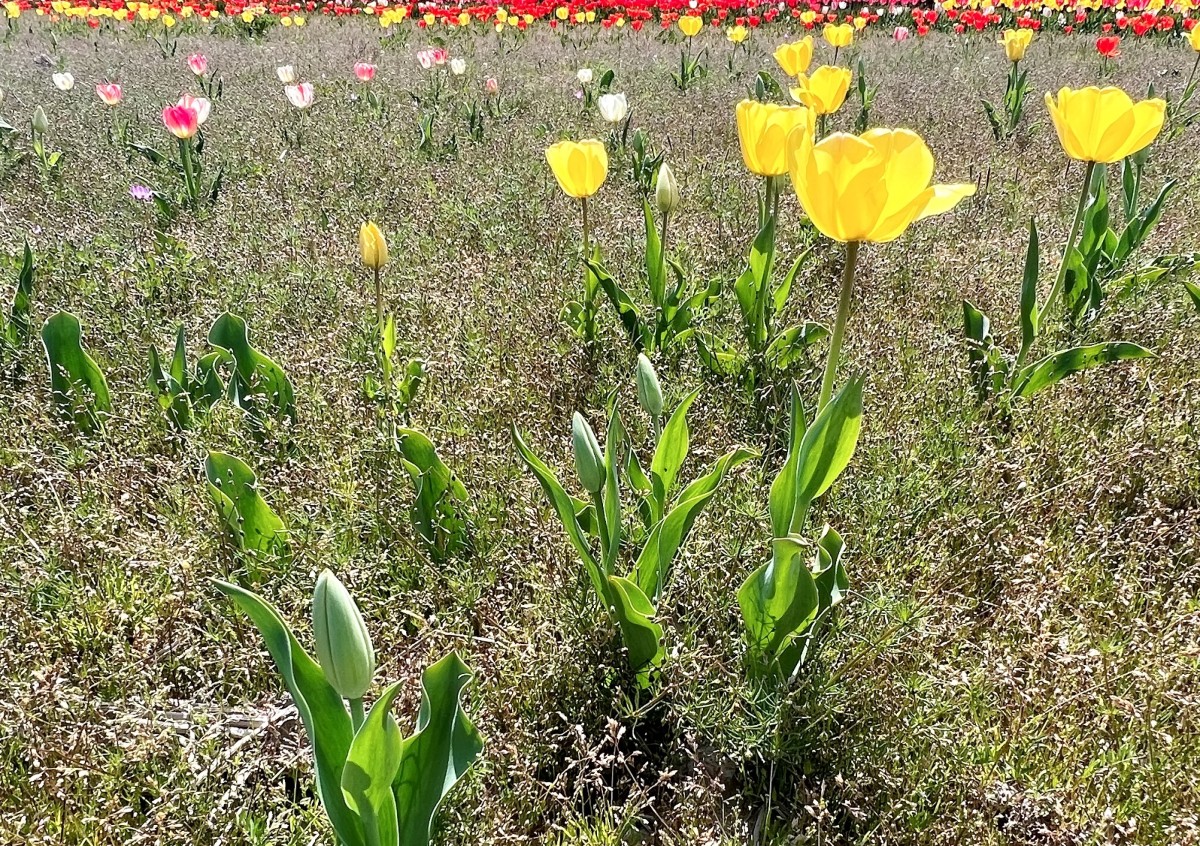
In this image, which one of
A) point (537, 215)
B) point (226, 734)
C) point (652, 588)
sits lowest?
point (226, 734)

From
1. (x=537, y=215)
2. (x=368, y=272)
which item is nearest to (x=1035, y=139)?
(x=537, y=215)

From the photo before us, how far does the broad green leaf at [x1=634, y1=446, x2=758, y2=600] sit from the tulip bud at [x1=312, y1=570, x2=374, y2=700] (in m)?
0.53

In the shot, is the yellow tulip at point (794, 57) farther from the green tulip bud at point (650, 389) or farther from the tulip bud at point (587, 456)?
the tulip bud at point (587, 456)

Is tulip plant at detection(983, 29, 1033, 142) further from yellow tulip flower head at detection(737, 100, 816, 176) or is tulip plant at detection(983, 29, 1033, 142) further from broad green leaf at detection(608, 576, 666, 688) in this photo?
broad green leaf at detection(608, 576, 666, 688)

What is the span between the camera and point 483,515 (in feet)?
5.35

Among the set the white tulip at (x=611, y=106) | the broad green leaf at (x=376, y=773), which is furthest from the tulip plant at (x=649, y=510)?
the white tulip at (x=611, y=106)

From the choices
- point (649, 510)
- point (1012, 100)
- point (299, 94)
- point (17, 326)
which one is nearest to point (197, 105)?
point (299, 94)

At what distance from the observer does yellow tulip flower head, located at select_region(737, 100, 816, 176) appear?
A: 5.02ft

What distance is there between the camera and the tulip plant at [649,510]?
1188 mm

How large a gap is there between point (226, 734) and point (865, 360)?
1.70 metres

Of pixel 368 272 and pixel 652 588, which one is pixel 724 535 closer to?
pixel 652 588

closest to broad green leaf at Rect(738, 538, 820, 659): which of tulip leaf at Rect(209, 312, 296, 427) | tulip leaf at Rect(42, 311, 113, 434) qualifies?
tulip leaf at Rect(209, 312, 296, 427)

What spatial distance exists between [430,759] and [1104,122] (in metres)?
1.83

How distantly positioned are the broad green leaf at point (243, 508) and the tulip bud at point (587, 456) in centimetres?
69
